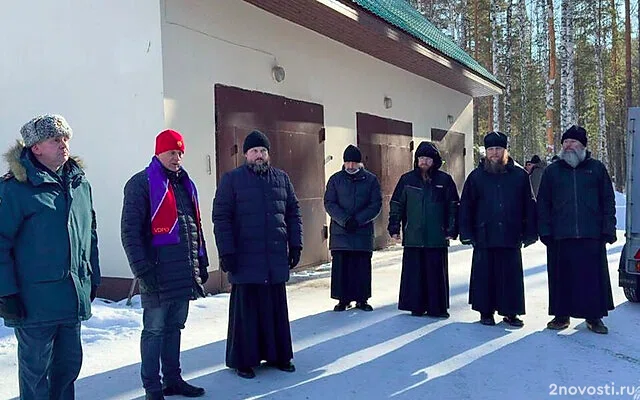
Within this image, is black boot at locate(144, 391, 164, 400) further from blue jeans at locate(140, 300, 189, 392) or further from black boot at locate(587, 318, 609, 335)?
black boot at locate(587, 318, 609, 335)

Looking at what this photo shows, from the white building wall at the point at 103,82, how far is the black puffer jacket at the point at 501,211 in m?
3.68

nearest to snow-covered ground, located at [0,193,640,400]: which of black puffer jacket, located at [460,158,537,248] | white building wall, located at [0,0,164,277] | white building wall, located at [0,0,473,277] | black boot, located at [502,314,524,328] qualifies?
black boot, located at [502,314,524,328]

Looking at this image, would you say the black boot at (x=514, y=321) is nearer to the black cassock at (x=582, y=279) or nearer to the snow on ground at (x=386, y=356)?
the snow on ground at (x=386, y=356)

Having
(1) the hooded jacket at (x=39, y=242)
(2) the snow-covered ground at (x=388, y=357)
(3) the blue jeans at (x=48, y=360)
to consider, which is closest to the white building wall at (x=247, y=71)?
(2) the snow-covered ground at (x=388, y=357)

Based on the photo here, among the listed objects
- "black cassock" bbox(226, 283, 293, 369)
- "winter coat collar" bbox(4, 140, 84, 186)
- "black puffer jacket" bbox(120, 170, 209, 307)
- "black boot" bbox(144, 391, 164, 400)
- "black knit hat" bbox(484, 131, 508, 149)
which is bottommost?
"black boot" bbox(144, 391, 164, 400)

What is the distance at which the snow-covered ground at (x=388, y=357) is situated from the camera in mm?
4621

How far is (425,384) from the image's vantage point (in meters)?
4.76

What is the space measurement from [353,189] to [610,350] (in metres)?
3.08

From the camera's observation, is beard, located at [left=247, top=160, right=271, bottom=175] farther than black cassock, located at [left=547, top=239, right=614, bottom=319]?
No

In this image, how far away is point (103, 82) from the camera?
7.39m

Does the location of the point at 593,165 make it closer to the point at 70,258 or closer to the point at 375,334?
the point at 375,334

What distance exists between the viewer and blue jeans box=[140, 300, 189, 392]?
418cm

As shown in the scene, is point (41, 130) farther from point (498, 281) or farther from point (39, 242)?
point (498, 281)

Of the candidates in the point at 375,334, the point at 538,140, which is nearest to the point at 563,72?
the point at 375,334
